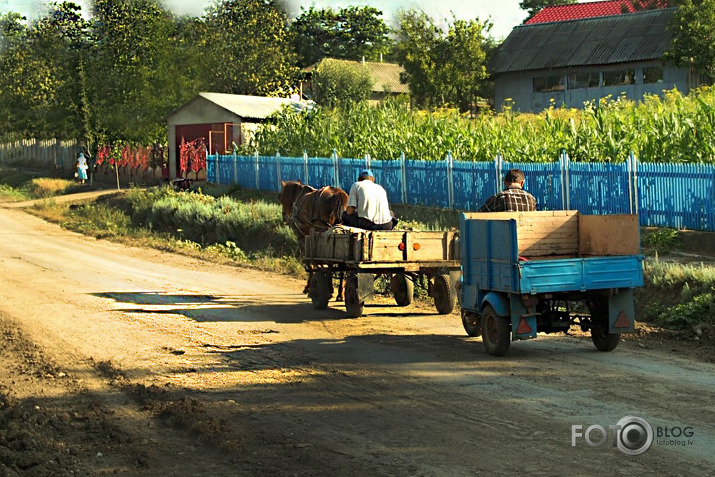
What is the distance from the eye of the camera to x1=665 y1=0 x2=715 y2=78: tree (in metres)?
42.4

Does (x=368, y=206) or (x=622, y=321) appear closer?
(x=622, y=321)

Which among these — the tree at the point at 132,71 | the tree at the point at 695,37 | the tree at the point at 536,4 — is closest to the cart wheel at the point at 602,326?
the tree at the point at 695,37

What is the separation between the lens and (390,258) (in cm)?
1377

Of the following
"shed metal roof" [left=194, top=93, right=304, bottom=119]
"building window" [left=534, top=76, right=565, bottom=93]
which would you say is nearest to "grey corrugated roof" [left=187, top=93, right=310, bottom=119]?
"shed metal roof" [left=194, top=93, right=304, bottom=119]

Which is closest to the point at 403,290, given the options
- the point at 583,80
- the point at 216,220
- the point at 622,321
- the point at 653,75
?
the point at 622,321

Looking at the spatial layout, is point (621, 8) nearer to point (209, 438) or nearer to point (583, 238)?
point (583, 238)

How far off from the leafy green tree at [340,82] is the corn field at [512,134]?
16.3 metres

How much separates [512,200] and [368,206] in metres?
3.23

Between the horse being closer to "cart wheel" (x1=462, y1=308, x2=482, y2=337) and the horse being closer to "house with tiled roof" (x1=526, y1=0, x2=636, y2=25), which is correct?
"cart wheel" (x1=462, y1=308, x2=482, y2=337)

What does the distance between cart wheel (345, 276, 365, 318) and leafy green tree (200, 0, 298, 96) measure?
41.5 meters

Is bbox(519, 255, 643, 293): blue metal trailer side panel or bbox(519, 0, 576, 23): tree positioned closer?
bbox(519, 255, 643, 293): blue metal trailer side panel

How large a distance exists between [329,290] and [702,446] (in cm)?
860

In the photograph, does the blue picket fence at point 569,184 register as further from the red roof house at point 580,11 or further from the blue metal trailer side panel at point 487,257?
the red roof house at point 580,11

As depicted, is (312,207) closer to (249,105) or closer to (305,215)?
(305,215)
